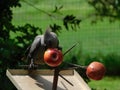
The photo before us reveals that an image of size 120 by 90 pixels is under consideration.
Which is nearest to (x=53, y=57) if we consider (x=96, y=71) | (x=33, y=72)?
(x=96, y=71)

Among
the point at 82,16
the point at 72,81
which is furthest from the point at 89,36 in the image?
the point at 72,81

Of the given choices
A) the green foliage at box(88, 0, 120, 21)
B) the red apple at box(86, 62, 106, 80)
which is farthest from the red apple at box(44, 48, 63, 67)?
the green foliage at box(88, 0, 120, 21)

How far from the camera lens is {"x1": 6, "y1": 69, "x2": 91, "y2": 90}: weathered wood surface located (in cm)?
A: 292

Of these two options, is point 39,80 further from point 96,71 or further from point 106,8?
point 106,8

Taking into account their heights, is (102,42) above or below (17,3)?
below

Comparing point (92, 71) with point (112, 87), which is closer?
point (92, 71)

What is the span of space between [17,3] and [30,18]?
5.47 m

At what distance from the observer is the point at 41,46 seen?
9.52 ft

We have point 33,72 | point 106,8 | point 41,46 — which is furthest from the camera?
point 106,8

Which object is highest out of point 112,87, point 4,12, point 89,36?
point 4,12

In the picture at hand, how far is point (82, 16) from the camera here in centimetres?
1007

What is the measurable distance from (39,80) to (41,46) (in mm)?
255

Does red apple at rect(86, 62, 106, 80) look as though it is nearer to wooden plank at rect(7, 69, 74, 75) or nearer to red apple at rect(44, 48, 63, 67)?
red apple at rect(44, 48, 63, 67)

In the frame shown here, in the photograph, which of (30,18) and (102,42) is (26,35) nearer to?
(102,42)
